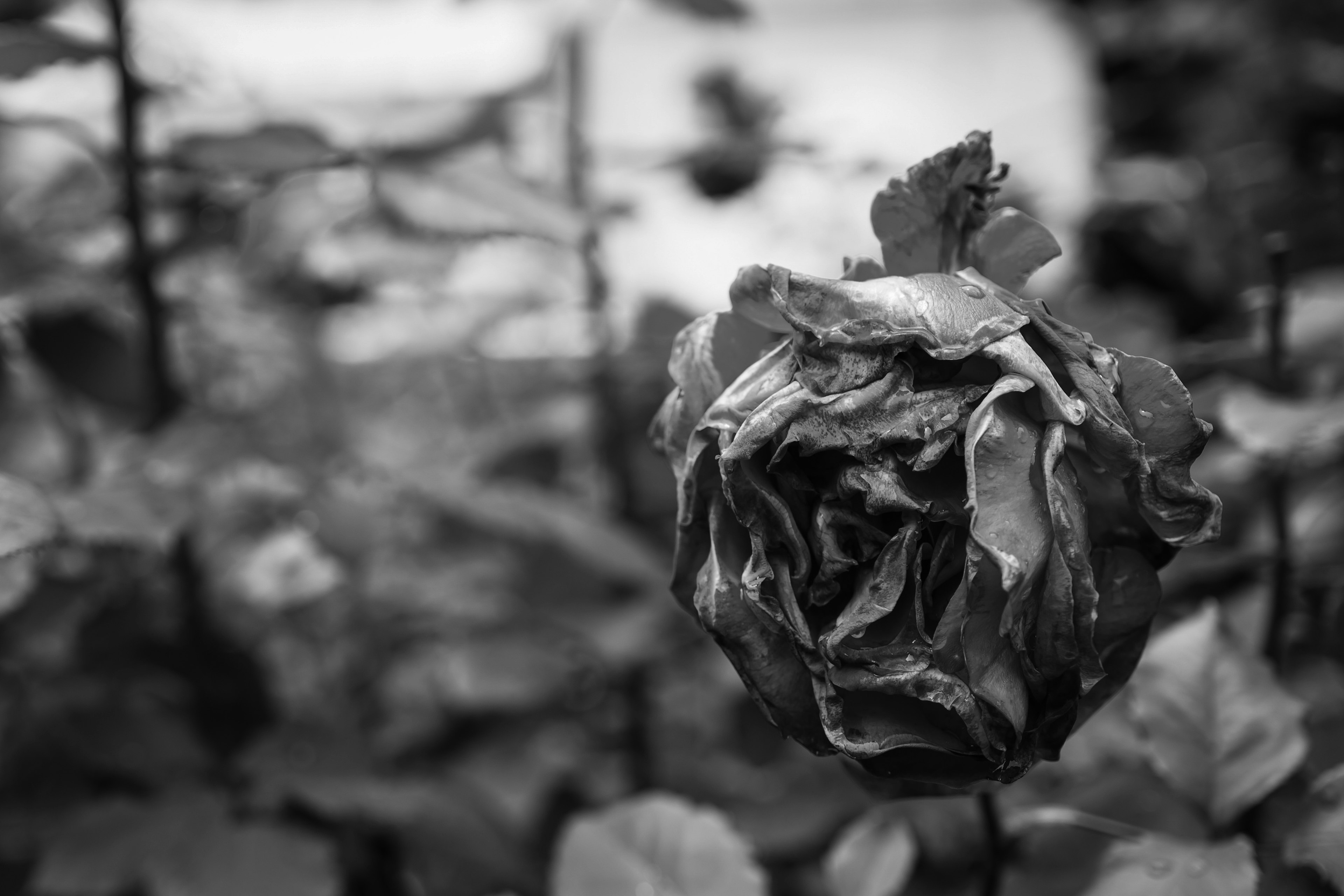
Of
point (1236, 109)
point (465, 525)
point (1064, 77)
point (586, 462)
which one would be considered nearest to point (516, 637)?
point (465, 525)

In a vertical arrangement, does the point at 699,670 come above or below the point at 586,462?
below

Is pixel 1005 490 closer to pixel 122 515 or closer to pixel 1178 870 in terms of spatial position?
pixel 1178 870

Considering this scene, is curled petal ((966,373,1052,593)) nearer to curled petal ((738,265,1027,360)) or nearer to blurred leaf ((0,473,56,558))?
curled petal ((738,265,1027,360))

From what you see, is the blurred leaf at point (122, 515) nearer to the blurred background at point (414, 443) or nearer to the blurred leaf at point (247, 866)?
the blurred background at point (414, 443)

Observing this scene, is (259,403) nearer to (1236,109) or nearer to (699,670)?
(699,670)

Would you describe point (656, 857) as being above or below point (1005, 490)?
below

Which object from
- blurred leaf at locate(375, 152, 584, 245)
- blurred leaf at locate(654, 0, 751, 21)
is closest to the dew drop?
blurred leaf at locate(375, 152, 584, 245)

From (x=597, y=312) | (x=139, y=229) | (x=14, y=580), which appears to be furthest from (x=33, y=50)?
(x=597, y=312)
